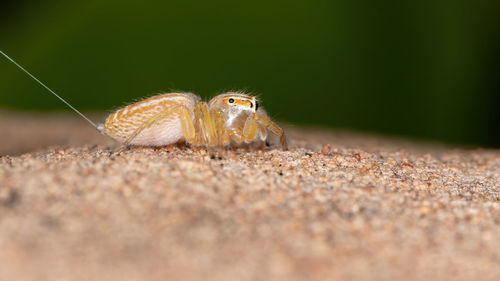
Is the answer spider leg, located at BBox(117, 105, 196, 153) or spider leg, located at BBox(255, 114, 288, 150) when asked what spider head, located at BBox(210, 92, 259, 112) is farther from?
spider leg, located at BBox(117, 105, 196, 153)

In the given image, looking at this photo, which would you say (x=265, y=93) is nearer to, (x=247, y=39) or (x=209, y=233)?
(x=247, y=39)

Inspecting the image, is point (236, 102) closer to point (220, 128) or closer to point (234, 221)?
point (220, 128)

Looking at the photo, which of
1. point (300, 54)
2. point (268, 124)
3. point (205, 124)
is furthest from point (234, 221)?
point (300, 54)

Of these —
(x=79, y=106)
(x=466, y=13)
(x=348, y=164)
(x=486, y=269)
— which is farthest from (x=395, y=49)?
(x=486, y=269)

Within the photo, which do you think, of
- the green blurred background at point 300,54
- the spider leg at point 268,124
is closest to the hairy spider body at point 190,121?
the spider leg at point 268,124

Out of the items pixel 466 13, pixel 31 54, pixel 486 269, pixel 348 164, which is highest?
pixel 466 13

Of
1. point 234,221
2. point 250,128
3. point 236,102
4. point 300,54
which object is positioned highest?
point 300,54
